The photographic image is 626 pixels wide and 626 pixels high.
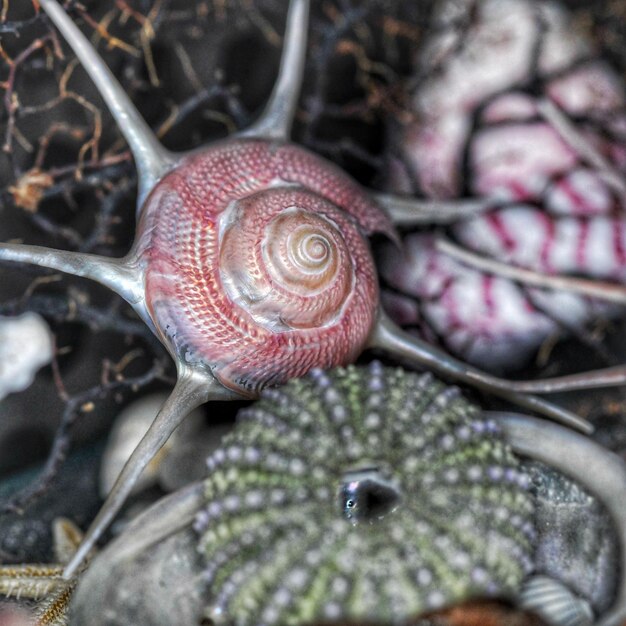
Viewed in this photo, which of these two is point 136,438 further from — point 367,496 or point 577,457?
point 577,457

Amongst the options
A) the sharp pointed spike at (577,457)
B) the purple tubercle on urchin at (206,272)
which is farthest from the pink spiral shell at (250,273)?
the sharp pointed spike at (577,457)

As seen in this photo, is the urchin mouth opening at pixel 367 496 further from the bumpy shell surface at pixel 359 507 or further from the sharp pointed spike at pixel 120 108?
the sharp pointed spike at pixel 120 108

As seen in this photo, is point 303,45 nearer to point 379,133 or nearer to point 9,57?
point 379,133

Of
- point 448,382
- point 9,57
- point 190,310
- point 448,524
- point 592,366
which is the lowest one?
point 592,366

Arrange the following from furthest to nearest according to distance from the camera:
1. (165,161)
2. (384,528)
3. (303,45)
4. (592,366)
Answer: (592,366)
(303,45)
(165,161)
(384,528)

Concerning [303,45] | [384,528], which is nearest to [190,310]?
[384,528]
